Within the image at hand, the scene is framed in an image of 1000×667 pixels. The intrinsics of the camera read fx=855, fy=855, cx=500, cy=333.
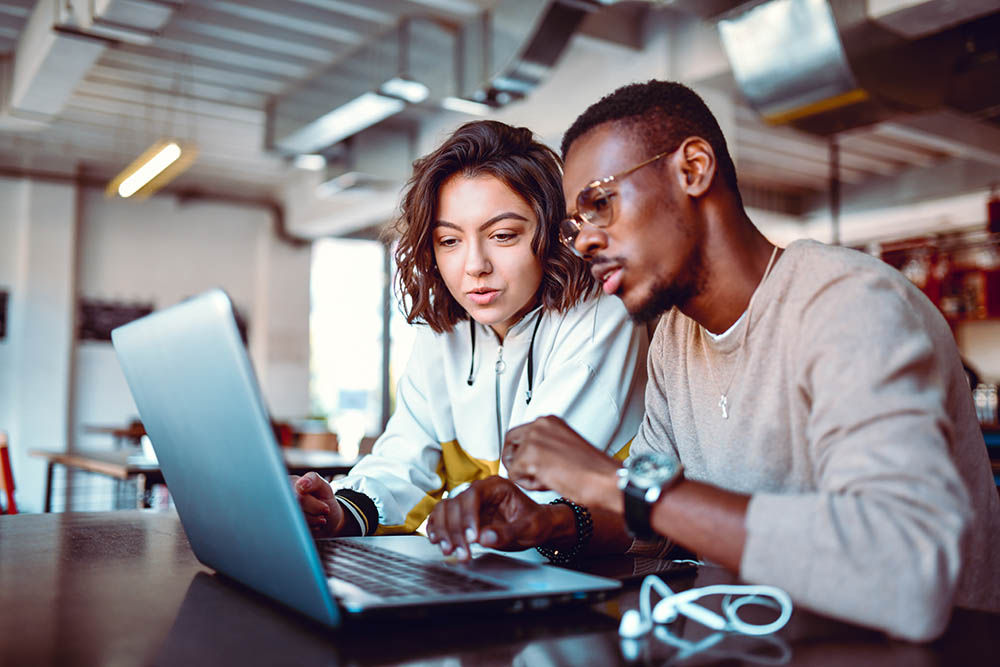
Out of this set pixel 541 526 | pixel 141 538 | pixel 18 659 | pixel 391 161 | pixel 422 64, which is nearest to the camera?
pixel 18 659

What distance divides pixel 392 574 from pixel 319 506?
1.38ft

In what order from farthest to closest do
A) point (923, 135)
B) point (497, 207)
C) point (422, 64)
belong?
point (923, 135) → point (422, 64) → point (497, 207)

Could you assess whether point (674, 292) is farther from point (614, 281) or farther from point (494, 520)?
point (494, 520)

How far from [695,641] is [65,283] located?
8570 millimetres

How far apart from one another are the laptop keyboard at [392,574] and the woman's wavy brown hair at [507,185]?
63cm

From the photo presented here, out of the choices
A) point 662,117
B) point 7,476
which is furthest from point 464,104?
point 662,117

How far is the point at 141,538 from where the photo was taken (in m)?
1.22

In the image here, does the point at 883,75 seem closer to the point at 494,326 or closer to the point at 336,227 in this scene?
the point at 494,326

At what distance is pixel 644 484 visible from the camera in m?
0.84

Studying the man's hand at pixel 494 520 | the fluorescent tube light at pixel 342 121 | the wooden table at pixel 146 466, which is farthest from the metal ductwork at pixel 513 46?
the man's hand at pixel 494 520

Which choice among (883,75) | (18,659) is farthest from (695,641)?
(883,75)

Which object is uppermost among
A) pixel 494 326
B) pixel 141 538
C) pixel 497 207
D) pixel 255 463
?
pixel 497 207

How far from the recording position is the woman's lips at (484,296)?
1.48m

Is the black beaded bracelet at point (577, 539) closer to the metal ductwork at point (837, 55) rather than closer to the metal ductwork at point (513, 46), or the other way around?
the metal ductwork at point (837, 55)
